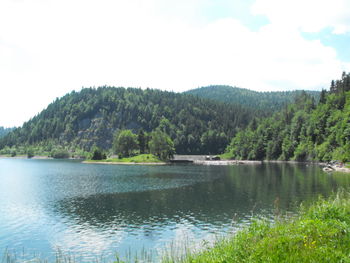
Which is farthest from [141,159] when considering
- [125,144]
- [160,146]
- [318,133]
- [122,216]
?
[122,216]

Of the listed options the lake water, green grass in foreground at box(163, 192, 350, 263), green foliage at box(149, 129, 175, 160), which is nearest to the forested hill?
green foliage at box(149, 129, 175, 160)

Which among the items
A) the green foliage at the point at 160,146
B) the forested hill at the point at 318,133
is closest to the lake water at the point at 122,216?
the forested hill at the point at 318,133

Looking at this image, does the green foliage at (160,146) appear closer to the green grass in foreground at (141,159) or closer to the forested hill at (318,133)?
the green grass in foreground at (141,159)

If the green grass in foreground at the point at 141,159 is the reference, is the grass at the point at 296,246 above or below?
above

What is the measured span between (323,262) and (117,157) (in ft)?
599

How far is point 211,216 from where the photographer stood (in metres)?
41.0

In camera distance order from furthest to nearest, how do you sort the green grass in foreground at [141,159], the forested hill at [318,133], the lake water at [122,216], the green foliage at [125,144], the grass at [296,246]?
the green foliage at [125,144], the green grass in foreground at [141,159], the forested hill at [318,133], the lake water at [122,216], the grass at [296,246]

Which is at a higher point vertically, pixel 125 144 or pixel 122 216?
pixel 125 144

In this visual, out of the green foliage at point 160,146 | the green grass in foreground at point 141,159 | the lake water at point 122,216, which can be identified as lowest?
the lake water at point 122,216

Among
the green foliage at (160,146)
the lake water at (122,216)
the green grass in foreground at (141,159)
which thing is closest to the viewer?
the lake water at (122,216)

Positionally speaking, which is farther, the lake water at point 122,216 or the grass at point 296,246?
the lake water at point 122,216

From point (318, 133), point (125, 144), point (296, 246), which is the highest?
point (318, 133)

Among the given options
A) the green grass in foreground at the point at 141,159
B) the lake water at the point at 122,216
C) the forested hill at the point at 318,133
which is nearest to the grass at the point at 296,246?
the lake water at the point at 122,216

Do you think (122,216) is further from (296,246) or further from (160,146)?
(160,146)
